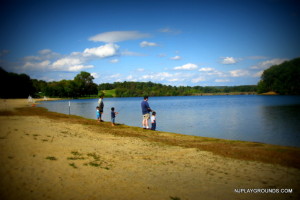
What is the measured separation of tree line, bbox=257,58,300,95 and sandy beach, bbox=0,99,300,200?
93689 millimetres

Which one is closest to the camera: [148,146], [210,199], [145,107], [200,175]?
[210,199]

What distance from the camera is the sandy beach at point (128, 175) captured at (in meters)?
5.44

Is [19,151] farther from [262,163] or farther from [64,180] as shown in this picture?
[262,163]

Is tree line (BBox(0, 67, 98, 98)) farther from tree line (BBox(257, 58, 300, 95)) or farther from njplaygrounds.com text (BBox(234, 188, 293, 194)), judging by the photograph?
tree line (BBox(257, 58, 300, 95))

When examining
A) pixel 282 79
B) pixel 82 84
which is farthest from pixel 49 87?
pixel 282 79

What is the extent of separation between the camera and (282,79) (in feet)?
335

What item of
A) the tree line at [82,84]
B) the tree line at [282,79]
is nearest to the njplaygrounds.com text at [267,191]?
the tree line at [82,84]

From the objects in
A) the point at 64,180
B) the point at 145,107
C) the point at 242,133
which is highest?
the point at 145,107

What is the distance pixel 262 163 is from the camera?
29.3 feet

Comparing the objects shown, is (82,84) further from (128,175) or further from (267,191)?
(267,191)

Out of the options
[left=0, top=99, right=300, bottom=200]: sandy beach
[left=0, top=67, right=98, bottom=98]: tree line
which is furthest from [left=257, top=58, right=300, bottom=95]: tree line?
[left=0, top=67, right=98, bottom=98]: tree line

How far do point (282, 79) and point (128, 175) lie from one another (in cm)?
11917

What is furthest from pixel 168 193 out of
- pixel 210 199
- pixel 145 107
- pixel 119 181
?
pixel 145 107

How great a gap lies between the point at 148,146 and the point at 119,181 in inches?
206
